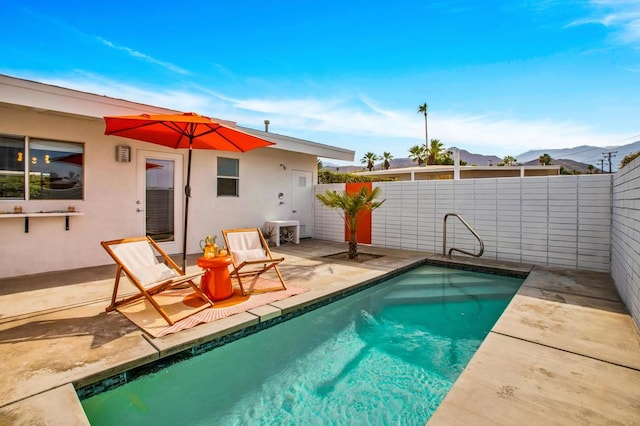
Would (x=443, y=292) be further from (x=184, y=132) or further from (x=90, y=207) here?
(x=90, y=207)

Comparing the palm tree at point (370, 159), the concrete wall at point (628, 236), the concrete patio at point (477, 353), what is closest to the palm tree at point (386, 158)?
the palm tree at point (370, 159)

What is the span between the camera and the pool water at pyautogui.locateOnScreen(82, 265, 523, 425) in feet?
7.70

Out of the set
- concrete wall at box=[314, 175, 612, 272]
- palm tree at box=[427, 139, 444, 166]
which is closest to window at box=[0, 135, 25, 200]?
concrete wall at box=[314, 175, 612, 272]

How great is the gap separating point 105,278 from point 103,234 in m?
1.34

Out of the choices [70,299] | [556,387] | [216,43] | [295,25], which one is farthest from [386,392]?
[216,43]

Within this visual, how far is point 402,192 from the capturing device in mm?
8172

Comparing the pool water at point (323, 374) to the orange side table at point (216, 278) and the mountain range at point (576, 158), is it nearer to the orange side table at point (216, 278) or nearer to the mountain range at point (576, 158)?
the orange side table at point (216, 278)

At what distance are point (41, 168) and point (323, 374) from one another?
5.79m

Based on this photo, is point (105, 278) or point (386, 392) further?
point (105, 278)

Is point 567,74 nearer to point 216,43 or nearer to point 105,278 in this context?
point 216,43

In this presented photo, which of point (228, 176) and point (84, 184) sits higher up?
point (228, 176)

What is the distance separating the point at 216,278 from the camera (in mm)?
4141

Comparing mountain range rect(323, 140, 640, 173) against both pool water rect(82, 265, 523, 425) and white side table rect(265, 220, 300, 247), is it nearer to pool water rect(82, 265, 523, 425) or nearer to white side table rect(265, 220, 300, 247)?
white side table rect(265, 220, 300, 247)

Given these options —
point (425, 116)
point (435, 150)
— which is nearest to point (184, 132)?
point (435, 150)
